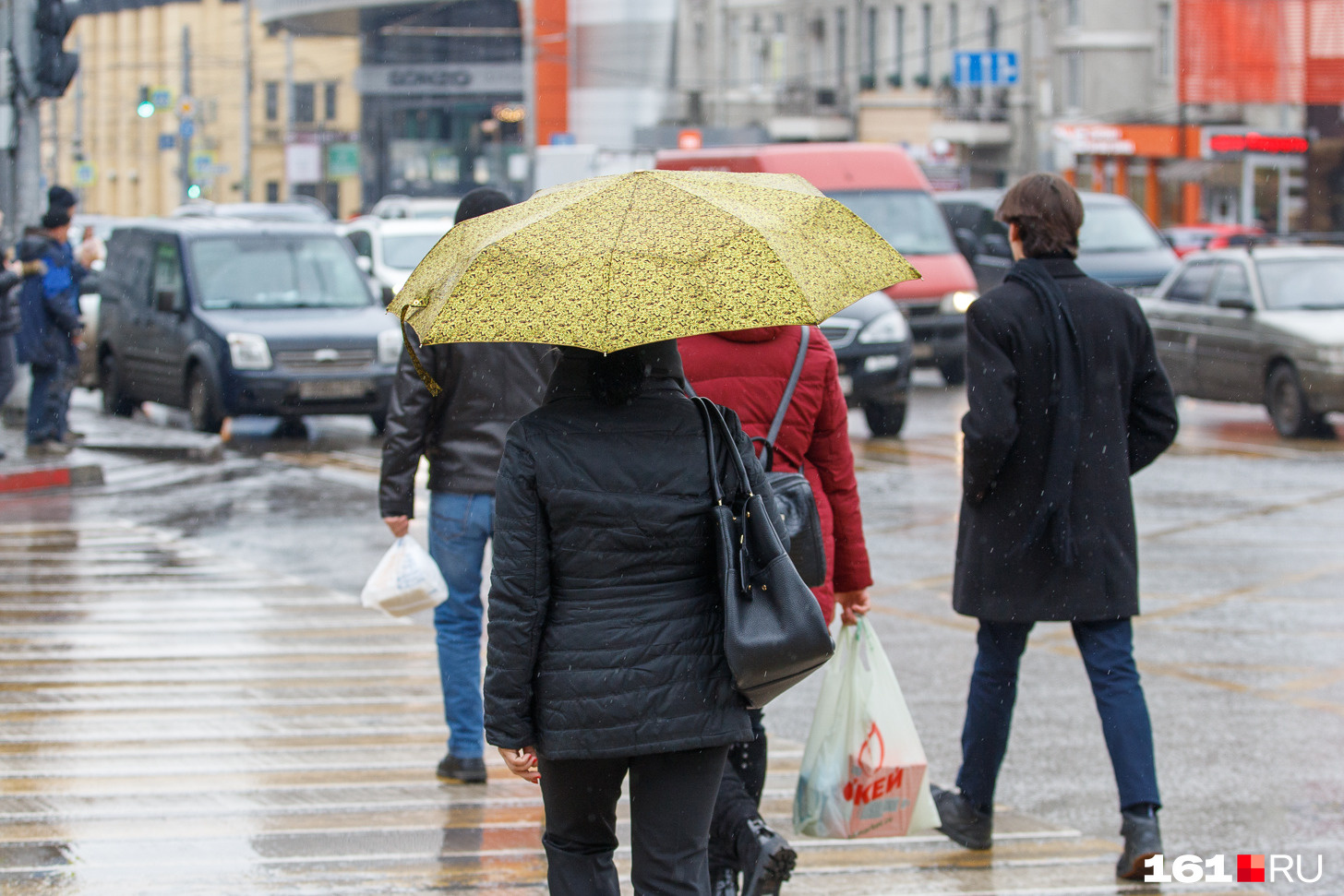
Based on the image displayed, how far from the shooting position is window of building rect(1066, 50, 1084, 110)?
4959 cm

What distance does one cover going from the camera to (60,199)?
13539 mm

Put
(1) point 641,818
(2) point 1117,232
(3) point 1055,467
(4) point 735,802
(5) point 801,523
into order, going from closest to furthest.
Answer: (1) point 641,818 < (5) point 801,523 < (4) point 735,802 < (3) point 1055,467 < (2) point 1117,232

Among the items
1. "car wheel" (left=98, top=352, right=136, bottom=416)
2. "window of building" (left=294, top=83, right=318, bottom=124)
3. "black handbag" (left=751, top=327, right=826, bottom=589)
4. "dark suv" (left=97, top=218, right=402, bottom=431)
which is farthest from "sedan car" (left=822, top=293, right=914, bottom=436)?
"window of building" (left=294, top=83, right=318, bottom=124)

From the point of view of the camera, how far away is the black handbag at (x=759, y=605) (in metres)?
3.41

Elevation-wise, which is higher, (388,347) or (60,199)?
(60,199)

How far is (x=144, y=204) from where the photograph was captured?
91500 millimetres

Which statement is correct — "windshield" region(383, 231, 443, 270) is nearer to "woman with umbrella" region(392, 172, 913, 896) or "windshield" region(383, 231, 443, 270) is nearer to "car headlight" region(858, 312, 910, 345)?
Answer: "car headlight" region(858, 312, 910, 345)

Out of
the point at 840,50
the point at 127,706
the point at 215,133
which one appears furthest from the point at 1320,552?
the point at 215,133

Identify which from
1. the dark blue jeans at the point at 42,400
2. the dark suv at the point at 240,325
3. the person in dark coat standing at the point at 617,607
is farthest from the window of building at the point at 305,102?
the person in dark coat standing at the point at 617,607

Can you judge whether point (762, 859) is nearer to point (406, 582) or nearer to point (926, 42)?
point (406, 582)

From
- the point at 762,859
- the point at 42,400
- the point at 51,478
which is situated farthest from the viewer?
the point at 42,400

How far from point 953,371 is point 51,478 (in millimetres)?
10929

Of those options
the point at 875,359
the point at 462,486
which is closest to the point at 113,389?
the point at 875,359

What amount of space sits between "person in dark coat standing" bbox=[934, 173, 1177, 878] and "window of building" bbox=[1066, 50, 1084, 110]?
152 ft
